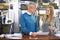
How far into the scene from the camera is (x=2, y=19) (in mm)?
1868

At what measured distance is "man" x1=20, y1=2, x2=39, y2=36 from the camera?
186cm

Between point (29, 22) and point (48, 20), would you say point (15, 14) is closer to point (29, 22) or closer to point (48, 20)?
point (29, 22)

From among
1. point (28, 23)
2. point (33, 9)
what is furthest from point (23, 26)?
point (33, 9)

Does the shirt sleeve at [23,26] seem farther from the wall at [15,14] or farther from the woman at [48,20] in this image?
the woman at [48,20]

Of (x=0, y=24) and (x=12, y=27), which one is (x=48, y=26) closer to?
(x=12, y=27)

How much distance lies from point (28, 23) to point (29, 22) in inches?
0.5

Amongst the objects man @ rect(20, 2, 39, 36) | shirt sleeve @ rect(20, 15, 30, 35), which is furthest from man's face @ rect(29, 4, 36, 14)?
shirt sleeve @ rect(20, 15, 30, 35)

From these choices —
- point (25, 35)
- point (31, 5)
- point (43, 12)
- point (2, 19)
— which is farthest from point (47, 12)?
point (2, 19)

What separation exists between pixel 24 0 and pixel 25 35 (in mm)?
337

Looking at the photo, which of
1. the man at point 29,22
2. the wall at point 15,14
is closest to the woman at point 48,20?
the man at point 29,22

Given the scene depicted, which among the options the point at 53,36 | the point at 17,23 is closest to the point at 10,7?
the point at 17,23

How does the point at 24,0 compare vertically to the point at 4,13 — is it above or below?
above

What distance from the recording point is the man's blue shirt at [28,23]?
1.87 m

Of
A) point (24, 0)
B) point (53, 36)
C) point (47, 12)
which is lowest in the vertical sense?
point (53, 36)
